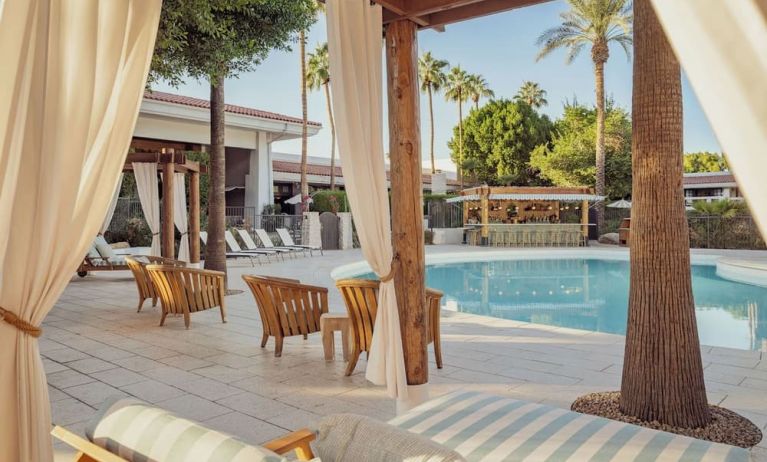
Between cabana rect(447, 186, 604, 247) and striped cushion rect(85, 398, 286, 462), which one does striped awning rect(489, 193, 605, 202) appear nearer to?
cabana rect(447, 186, 604, 247)

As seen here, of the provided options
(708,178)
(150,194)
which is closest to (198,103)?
(150,194)

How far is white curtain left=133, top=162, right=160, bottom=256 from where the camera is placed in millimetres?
11289

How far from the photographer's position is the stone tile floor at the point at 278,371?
12.1 ft

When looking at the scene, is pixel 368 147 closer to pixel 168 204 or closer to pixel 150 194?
pixel 168 204

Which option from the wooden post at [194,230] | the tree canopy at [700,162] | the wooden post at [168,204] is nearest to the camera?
the wooden post at [168,204]

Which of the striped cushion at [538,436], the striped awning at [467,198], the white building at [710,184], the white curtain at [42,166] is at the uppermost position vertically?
the white building at [710,184]

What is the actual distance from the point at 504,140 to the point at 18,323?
1189 inches

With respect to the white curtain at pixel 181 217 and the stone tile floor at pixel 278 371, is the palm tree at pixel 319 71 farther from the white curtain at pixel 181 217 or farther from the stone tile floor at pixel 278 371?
the stone tile floor at pixel 278 371

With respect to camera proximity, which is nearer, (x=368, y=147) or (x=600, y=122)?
(x=368, y=147)

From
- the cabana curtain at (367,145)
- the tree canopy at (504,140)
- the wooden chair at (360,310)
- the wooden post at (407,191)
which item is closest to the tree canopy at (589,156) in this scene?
the tree canopy at (504,140)

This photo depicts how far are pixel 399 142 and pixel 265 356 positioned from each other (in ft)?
8.50

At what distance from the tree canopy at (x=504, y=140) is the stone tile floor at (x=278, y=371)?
24577mm

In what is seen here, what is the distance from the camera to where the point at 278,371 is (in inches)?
180

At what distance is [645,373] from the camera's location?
132 inches
